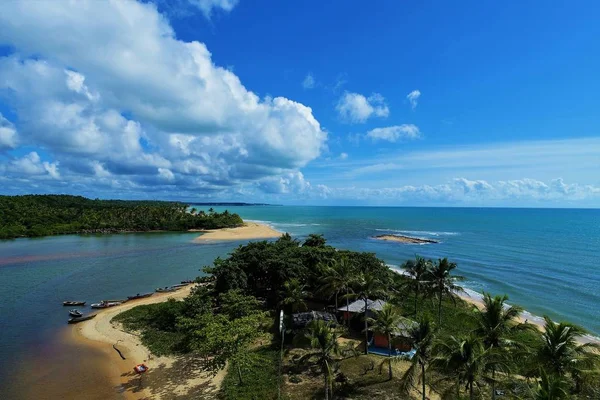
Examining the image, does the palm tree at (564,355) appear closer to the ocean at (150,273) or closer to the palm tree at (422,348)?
the palm tree at (422,348)

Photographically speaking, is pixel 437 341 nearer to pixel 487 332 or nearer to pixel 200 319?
pixel 487 332

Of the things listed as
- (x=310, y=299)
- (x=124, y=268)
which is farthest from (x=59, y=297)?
(x=310, y=299)

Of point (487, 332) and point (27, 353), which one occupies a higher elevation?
point (487, 332)

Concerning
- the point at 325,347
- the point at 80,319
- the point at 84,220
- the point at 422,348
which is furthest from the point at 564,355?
the point at 84,220

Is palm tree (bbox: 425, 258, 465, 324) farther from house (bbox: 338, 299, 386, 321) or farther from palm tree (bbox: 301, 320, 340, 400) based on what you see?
palm tree (bbox: 301, 320, 340, 400)

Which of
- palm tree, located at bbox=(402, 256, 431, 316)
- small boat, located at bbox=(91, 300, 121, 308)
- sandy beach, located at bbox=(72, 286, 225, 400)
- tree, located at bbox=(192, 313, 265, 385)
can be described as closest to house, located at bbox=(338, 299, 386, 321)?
palm tree, located at bbox=(402, 256, 431, 316)

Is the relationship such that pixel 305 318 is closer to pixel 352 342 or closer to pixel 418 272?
pixel 352 342

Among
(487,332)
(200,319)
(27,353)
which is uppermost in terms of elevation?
(487,332)
